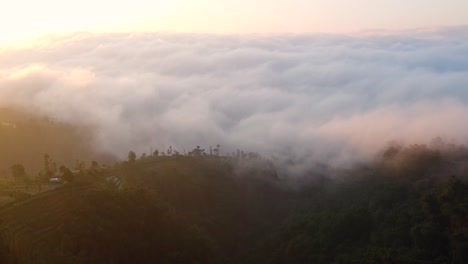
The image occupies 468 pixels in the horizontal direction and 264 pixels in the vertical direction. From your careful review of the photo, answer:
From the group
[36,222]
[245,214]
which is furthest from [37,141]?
[36,222]

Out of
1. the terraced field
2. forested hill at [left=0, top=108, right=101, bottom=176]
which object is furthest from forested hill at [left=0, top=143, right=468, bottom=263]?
forested hill at [left=0, top=108, right=101, bottom=176]

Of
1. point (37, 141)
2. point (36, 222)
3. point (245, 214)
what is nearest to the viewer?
point (36, 222)

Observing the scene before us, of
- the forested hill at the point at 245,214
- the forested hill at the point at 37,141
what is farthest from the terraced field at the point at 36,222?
the forested hill at the point at 37,141

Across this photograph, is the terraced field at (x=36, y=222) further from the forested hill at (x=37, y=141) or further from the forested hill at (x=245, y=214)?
the forested hill at (x=37, y=141)

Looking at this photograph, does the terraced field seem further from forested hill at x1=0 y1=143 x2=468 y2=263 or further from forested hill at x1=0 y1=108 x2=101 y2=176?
forested hill at x1=0 y1=108 x2=101 y2=176

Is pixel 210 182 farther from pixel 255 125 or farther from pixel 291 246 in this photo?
pixel 255 125

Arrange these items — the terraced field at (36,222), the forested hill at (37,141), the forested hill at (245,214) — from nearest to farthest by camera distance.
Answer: the terraced field at (36,222) < the forested hill at (245,214) < the forested hill at (37,141)

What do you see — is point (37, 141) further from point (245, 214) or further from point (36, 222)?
point (36, 222)
